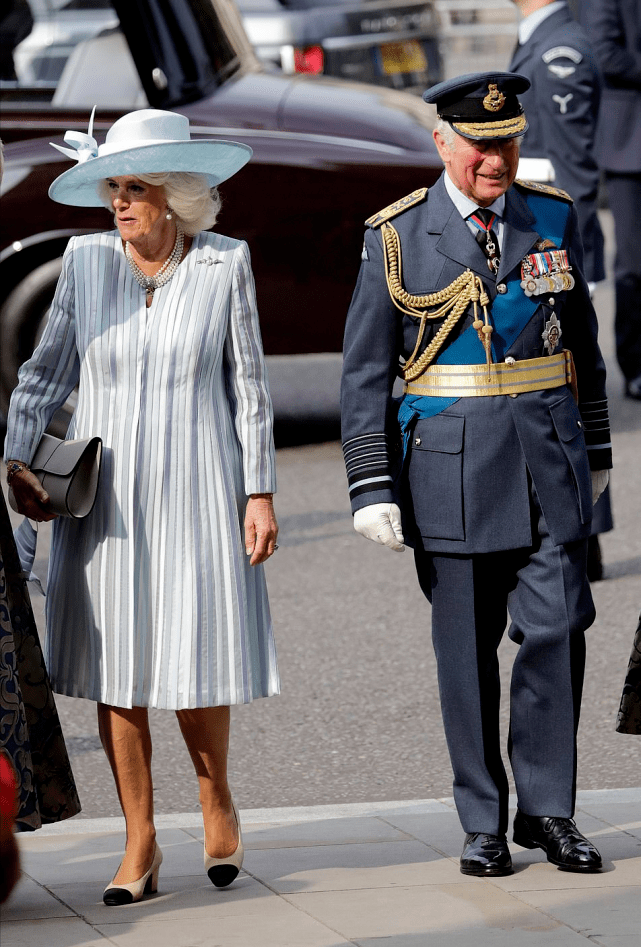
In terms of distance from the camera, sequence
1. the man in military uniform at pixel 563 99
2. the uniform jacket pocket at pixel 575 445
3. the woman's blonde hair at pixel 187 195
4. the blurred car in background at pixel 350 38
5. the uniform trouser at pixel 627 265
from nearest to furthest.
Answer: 1. the woman's blonde hair at pixel 187 195
2. the uniform jacket pocket at pixel 575 445
3. the man in military uniform at pixel 563 99
4. the uniform trouser at pixel 627 265
5. the blurred car in background at pixel 350 38

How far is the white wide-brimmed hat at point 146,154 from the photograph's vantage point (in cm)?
395

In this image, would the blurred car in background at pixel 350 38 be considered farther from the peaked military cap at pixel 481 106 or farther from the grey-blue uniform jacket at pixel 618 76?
the peaked military cap at pixel 481 106

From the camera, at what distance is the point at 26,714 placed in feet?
12.9

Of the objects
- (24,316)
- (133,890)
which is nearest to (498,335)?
(133,890)

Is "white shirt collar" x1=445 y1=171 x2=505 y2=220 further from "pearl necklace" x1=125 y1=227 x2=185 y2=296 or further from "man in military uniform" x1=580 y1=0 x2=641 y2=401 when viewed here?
"man in military uniform" x1=580 y1=0 x2=641 y2=401

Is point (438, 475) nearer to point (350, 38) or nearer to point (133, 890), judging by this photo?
point (133, 890)

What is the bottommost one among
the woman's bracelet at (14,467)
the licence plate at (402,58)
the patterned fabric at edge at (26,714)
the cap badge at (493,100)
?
the licence plate at (402,58)

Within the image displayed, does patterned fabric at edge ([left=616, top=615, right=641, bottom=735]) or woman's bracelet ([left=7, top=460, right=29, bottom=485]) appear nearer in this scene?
woman's bracelet ([left=7, top=460, right=29, bottom=485])

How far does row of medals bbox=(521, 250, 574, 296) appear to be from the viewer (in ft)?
13.4

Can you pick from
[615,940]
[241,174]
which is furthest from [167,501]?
[241,174]

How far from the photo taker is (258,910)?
389 cm

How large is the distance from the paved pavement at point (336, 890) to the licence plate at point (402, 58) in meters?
10.7

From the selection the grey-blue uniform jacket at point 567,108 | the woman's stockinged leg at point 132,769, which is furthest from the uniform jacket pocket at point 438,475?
the grey-blue uniform jacket at point 567,108


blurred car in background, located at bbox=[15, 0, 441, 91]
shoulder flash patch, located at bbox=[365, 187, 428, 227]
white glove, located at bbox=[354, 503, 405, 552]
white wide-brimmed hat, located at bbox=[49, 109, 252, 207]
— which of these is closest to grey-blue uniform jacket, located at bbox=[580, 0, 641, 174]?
blurred car in background, located at bbox=[15, 0, 441, 91]
